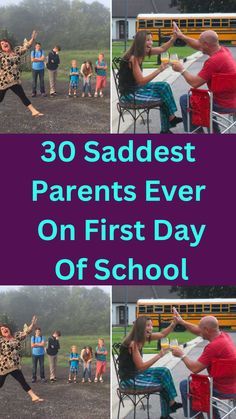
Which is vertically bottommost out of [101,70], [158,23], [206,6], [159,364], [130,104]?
[159,364]

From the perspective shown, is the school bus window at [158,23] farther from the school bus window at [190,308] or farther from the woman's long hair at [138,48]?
the school bus window at [190,308]

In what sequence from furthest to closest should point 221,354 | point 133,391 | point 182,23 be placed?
point 182,23, point 133,391, point 221,354

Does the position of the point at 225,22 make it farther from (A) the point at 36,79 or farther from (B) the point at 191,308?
(B) the point at 191,308

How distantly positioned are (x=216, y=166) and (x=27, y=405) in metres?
3.11

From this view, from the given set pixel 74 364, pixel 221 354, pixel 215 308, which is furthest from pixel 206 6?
pixel 221 354

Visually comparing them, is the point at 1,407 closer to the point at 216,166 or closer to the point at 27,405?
the point at 27,405

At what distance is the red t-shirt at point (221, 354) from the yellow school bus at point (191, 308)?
2.03 m

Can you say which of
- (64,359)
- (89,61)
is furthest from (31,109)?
(64,359)

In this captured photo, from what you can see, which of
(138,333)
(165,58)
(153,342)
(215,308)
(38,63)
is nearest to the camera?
(138,333)

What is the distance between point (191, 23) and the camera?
25.9 meters

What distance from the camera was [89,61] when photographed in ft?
82.5

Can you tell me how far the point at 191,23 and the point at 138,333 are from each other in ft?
12.8

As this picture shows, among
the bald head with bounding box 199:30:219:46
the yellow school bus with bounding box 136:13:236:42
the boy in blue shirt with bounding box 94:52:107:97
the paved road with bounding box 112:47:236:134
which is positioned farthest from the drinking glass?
the yellow school bus with bounding box 136:13:236:42

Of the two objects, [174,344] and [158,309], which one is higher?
[158,309]
